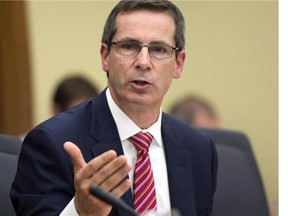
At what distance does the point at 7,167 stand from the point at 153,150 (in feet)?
1.60

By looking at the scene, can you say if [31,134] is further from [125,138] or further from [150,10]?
[150,10]

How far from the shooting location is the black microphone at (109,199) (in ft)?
6.77

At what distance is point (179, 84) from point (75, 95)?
1.34 m

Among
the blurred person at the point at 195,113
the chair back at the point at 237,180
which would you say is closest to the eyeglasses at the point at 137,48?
the chair back at the point at 237,180

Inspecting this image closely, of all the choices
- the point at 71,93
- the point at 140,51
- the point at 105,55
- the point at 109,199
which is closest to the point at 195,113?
the point at 71,93

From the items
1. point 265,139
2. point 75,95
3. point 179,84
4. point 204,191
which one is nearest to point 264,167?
point 265,139

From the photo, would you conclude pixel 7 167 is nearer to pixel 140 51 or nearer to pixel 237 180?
pixel 140 51

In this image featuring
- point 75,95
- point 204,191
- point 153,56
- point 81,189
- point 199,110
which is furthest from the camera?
point 199,110

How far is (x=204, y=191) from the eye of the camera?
9.79 ft

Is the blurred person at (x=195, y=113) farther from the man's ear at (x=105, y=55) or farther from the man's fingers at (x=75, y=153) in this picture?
the man's fingers at (x=75, y=153)

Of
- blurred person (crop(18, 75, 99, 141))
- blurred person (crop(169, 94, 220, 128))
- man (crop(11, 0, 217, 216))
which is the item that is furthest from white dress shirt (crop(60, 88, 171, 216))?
blurred person (crop(169, 94, 220, 128))

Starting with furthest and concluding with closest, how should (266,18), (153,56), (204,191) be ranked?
(266,18)
(204,191)
(153,56)

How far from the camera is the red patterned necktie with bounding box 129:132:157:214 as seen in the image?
106 inches

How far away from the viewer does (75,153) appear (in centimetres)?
230
